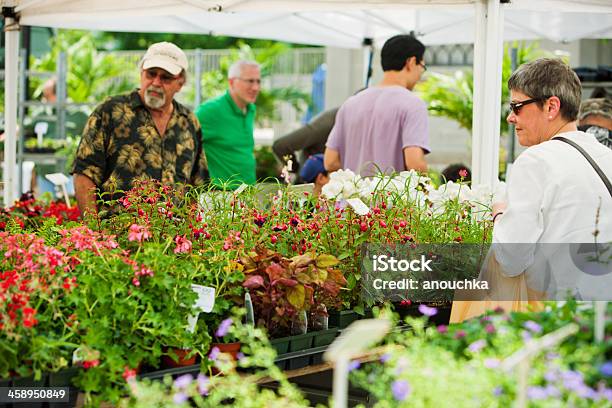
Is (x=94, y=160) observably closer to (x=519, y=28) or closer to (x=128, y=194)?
(x=128, y=194)

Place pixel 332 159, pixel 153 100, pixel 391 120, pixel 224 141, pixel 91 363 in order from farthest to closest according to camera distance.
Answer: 1. pixel 224 141
2. pixel 332 159
3. pixel 391 120
4. pixel 153 100
5. pixel 91 363

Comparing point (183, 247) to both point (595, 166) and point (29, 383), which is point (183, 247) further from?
point (595, 166)

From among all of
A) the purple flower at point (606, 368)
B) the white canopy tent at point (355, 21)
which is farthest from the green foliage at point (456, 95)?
the purple flower at point (606, 368)

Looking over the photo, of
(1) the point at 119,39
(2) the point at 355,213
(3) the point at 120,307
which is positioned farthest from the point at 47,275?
(1) the point at 119,39

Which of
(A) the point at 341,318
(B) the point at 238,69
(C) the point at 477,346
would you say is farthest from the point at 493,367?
(B) the point at 238,69

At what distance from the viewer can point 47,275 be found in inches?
86.1

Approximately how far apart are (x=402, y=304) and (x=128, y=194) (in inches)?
37.3

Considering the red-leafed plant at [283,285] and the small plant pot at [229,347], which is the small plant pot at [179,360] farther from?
the red-leafed plant at [283,285]

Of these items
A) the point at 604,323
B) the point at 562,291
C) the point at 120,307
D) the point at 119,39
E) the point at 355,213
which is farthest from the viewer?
the point at 119,39

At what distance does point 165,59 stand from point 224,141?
1075mm

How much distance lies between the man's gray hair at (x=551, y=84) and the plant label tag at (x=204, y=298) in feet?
3.46

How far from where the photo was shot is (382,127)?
411cm

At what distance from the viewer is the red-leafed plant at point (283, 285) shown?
2.49 metres
